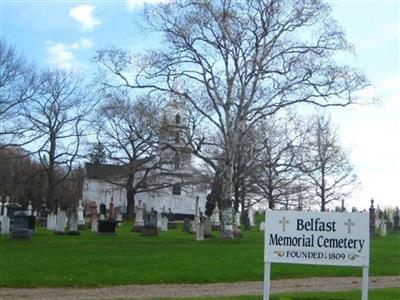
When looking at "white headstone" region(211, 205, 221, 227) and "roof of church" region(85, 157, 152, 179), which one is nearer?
"white headstone" region(211, 205, 221, 227)

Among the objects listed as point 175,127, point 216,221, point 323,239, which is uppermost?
point 175,127

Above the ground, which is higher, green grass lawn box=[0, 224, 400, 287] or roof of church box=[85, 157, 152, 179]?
roof of church box=[85, 157, 152, 179]

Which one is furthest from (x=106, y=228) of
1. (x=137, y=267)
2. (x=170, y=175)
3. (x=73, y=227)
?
(x=170, y=175)

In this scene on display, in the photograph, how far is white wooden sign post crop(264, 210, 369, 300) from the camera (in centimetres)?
914

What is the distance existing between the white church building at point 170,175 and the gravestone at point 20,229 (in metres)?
8.08

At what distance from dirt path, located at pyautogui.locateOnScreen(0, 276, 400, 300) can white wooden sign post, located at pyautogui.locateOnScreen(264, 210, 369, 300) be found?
3503mm

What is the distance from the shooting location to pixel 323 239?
9.20m

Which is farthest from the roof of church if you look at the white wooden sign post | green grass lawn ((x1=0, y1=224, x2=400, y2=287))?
the white wooden sign post

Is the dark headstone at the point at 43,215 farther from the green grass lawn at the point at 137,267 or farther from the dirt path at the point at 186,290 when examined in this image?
the dirt path at the point at 186,290

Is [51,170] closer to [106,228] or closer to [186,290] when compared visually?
[106,228]

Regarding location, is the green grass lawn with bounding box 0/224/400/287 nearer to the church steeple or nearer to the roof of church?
the church steeple

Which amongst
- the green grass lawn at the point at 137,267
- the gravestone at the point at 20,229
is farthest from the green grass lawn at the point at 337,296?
the gravestone at the point at 20,229

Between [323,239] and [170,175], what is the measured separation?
5485cm

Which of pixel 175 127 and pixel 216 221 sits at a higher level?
pixel 175 127
